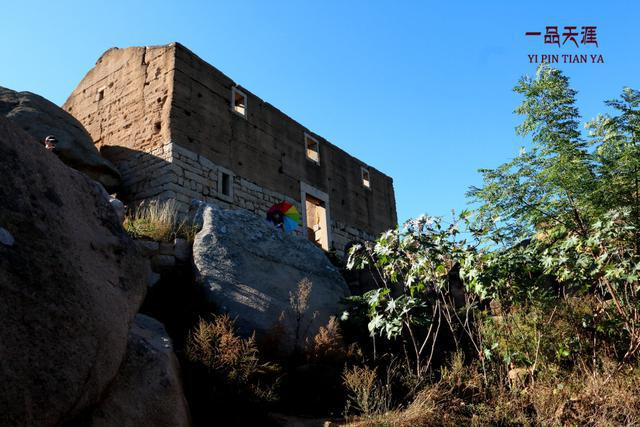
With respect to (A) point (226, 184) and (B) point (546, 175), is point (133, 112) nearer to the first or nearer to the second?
(A) point (226, 184)

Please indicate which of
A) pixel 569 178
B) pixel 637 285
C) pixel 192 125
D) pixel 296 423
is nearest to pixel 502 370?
pixel 637 285

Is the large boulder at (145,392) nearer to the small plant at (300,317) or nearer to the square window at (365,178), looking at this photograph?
the small plant at (300,317)

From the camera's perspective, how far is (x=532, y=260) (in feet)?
18.1

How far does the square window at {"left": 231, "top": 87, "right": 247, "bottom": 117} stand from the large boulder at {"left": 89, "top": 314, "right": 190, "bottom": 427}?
896 centimetres

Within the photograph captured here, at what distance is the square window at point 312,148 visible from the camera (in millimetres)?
14310

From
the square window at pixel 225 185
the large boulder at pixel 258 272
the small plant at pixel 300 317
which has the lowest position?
the small plant at pixel 300 317

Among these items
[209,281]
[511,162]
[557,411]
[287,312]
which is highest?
[511,162]

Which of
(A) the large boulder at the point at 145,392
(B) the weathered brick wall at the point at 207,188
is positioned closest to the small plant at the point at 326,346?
(A) the large boulder at the point at 145,392

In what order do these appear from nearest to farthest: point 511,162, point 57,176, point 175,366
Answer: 1. point 57,176
2. point 175,366
3. point 511,162

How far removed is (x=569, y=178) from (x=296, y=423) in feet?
17.7

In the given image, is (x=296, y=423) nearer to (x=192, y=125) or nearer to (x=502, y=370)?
(x=502, y=370)

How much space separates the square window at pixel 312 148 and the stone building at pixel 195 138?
31 millimetres

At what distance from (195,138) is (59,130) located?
2.63 meters

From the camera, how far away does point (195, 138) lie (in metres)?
10.7
